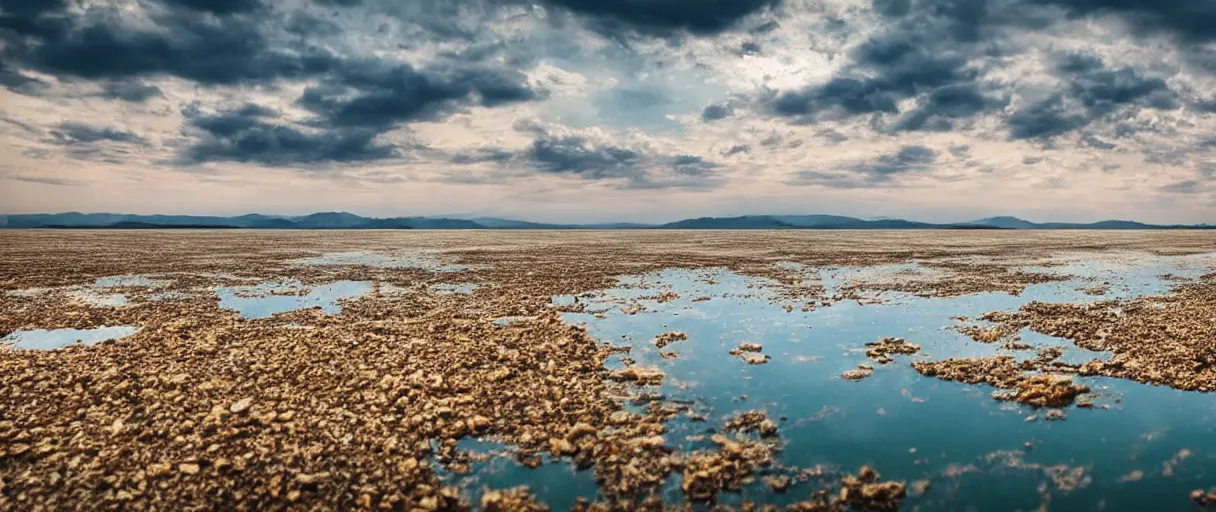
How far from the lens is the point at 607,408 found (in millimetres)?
12281

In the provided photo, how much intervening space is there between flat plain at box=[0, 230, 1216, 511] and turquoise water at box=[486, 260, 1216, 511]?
Answer: 64mm

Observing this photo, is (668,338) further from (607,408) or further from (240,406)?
(240,406)

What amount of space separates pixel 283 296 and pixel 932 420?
29051 millimetres

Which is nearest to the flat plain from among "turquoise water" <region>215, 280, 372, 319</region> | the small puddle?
the small puddle

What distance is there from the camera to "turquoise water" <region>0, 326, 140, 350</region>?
18.1 metres

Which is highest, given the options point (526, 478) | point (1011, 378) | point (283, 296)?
point (1011, 378)

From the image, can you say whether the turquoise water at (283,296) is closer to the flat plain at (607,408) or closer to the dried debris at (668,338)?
the flat plain at (607,408)

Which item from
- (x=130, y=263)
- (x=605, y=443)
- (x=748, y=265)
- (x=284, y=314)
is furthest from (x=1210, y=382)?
(x=130, y=263)

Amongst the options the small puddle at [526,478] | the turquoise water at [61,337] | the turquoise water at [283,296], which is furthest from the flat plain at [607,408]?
the turquoise water at [283,296]

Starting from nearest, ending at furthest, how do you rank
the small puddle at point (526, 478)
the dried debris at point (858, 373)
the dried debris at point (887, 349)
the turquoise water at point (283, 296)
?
the small puddle at point (526, 478) < the dried debris at point (858, 373) < the dried debris at point (887, 349) < the turquoise water at point (283, 296)

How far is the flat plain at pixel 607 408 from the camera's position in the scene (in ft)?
29.1

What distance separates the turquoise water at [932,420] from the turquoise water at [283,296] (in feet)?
44.3

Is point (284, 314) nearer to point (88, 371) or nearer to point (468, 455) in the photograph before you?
point (88, 371)

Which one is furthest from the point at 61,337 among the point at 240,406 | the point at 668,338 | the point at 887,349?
the point at 887,349
